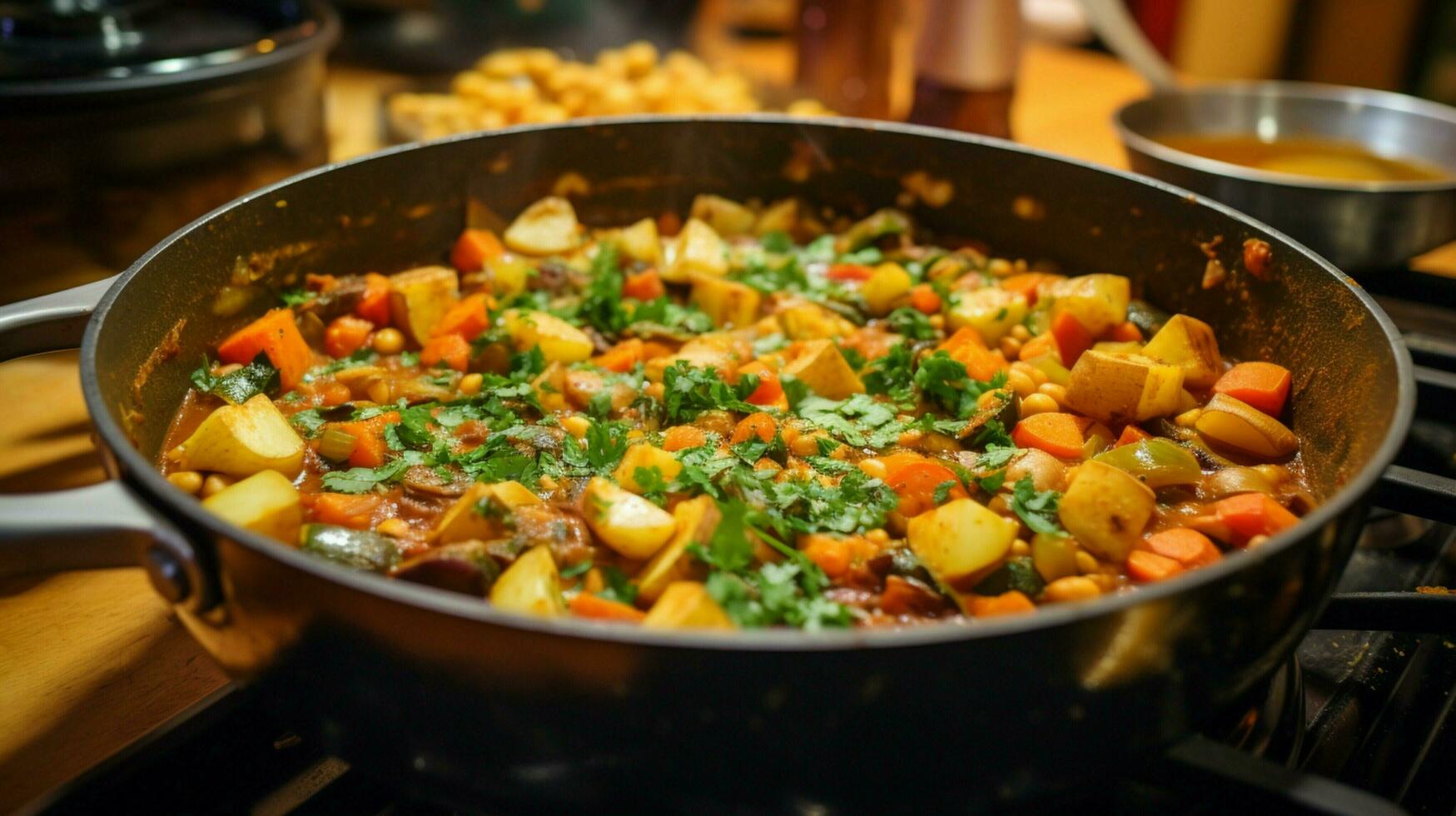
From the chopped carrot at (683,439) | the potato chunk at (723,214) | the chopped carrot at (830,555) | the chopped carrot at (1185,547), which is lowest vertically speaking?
the chopped carrot at (1185,547)

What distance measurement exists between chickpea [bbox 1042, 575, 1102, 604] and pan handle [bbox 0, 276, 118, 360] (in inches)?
59.8

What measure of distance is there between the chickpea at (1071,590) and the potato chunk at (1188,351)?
0.76 m

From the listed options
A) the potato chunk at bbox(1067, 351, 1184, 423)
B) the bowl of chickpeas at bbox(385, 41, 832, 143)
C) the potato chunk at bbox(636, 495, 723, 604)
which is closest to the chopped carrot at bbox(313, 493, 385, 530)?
the potato chunk at bbox(636, 495, 723, 604)

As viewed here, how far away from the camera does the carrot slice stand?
278cm

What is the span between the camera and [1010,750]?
1.13 meters

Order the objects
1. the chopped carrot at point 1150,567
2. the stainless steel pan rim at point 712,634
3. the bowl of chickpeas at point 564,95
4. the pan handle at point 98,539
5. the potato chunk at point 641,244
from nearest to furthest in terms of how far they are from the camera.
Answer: the stainless steel pan rim at point 712,634
the pan handle at point 98,539
the chopped carrot at point 1150,567
the potato chunk at point 641,244
the bowl of chickpeas at point 564,95

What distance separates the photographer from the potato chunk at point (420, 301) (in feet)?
7.92

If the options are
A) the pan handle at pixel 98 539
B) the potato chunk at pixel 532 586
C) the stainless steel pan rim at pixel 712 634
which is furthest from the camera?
the potato chunk at pixel 532 586

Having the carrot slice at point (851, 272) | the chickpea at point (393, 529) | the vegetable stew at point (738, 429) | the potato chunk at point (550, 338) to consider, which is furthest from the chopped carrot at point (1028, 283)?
the chickpea at point (393, 529)

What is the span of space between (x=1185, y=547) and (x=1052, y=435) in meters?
0.38

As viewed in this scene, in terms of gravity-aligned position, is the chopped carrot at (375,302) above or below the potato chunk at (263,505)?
above

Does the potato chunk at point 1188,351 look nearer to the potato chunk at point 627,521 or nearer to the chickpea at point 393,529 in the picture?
the potato chunk at point 627,521

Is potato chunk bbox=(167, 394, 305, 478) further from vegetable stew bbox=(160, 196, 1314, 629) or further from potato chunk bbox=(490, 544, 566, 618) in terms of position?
potato chunk bbox=(490, 544, 566, 618)

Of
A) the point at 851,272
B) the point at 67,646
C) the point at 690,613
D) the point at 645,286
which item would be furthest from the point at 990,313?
the point at 67,646
